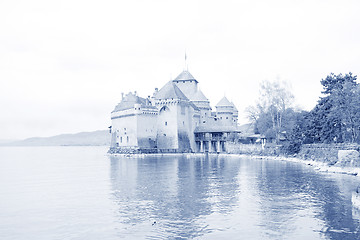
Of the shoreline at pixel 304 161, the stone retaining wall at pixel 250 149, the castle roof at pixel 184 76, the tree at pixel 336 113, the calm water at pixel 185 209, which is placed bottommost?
the calm water at pixel 185 209

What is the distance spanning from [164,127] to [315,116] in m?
23.8

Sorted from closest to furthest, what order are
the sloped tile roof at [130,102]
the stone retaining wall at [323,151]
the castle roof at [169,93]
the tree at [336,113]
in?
the stone retaining wall at [323,151] < the tree at [336,113] < the castle roof at [169,93] < the sloped tile roof at [130,102]

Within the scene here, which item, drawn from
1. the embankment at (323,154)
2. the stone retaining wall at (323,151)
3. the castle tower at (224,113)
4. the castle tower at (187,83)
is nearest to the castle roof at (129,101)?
the castle tower at (187,83)

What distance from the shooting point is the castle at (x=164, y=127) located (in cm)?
5609

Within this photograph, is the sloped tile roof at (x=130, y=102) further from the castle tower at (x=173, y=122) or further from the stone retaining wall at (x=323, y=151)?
the stone retaining wall at (x=323, y=151)

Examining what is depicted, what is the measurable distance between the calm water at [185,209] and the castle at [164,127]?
28.6m

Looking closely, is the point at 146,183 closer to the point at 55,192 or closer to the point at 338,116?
the point at 55,192

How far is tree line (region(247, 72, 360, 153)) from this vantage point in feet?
116

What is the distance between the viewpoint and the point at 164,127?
188 feet

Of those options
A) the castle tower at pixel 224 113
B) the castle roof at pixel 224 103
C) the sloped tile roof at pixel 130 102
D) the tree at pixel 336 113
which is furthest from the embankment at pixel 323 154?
the sloped tile roof at pixel 130 102

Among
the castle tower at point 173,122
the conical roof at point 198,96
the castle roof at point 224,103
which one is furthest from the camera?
the castle roof at point 224,103

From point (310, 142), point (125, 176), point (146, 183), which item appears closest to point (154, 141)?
point (310, 142)

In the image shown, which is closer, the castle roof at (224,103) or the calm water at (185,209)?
the calm water at (185,209)

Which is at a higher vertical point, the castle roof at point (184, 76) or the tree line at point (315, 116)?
the castle roof at point (184, 76)
